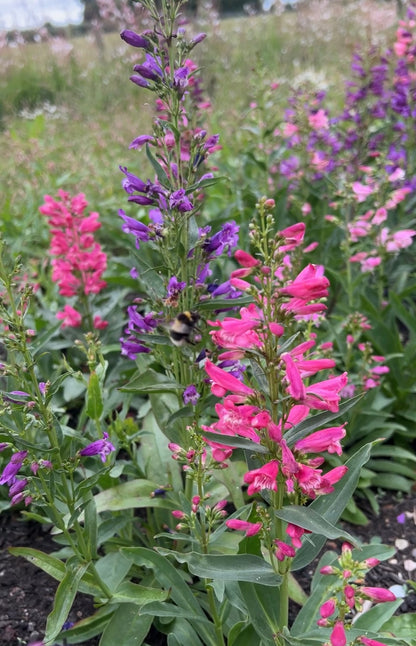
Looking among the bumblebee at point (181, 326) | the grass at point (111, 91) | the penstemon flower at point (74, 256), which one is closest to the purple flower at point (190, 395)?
the bumblebee at point (181, 326)

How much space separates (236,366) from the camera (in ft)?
6.95

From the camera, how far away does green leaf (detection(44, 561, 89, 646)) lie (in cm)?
190

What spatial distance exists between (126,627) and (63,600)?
27cm

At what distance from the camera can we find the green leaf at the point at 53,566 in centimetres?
217

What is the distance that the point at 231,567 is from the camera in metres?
1.62

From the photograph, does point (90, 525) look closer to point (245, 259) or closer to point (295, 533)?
point (295, 533)

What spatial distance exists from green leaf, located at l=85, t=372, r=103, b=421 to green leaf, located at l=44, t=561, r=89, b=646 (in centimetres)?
54

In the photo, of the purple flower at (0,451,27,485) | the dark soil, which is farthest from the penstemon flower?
the purple flower at (0,451,27,485)

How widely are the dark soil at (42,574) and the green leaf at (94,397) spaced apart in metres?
0.78

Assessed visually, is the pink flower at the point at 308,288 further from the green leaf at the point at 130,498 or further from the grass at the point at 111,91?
the grass at the point at 111,91

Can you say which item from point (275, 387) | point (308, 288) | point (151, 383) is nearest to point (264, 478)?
point (275, 387)

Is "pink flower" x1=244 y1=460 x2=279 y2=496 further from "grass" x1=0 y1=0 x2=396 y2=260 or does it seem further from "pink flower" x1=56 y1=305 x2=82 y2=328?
"grass" x1=0 y1=0 x2=396 y2=260

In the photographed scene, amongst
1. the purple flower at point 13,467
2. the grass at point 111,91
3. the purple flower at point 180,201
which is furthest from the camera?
the grass at point 111,91

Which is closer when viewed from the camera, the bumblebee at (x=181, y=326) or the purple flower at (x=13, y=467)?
the bumblebee at (x=181, y=326)
